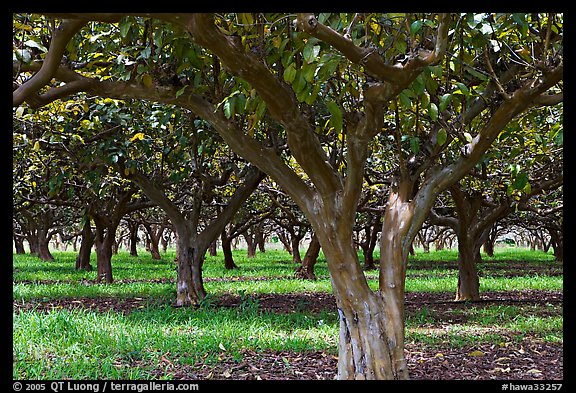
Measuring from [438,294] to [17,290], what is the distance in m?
8.33

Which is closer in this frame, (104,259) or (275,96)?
(275,96)

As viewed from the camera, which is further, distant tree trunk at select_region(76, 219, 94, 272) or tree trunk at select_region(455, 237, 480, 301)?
distant tree trunk at select_region(76, 219, 94, 272)

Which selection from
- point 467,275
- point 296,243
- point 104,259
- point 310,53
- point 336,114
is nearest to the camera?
point 310,53

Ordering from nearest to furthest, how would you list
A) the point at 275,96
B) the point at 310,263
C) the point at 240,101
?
the point at 275,96
the point at 240,101
the point at 310,263

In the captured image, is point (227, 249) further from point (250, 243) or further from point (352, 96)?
point (352, 96)

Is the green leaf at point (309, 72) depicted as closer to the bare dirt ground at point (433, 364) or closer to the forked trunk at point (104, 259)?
the bare dirt ground at point (433, 364)

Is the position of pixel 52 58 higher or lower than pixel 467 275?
higher

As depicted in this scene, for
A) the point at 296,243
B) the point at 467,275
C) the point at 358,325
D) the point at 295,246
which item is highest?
the point at 296,243

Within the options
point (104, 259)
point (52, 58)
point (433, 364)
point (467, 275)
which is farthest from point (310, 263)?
point (52, 58)

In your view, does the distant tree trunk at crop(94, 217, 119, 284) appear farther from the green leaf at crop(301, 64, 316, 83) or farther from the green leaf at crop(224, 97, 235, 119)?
the green leaf at crop(301, 64, 316, 83)

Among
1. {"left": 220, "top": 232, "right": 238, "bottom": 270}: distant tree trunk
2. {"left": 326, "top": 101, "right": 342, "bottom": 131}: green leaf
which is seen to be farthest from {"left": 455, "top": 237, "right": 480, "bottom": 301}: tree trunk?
{"left": 220, "top": 232, "right": 238, "bottom": 270}: distant tree trunk

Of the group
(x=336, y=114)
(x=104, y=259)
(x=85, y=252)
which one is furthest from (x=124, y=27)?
(x=85, y=252)

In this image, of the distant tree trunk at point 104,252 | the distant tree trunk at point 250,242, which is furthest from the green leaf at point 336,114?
the distant tree trunk at point 250,242
